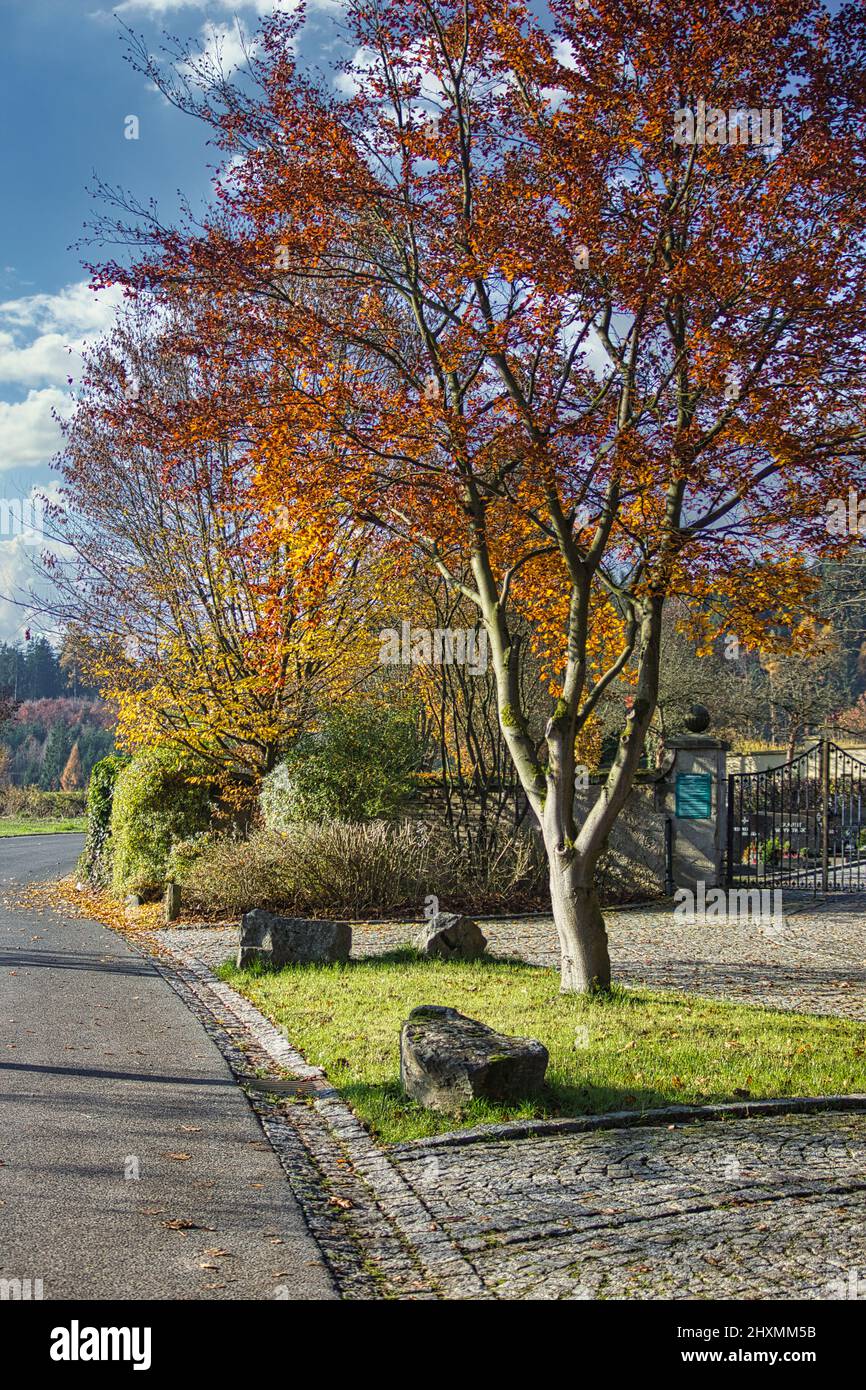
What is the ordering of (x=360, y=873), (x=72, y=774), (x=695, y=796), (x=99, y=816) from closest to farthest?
(x=360, y=873) → (x=695, y=796) → (x=99, y=816) → (x=72, y=774)

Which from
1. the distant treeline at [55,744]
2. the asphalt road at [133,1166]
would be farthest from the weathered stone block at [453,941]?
the distant treeline at [55,744]

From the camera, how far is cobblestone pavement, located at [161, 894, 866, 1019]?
1028 cm

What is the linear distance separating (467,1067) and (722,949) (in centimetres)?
721

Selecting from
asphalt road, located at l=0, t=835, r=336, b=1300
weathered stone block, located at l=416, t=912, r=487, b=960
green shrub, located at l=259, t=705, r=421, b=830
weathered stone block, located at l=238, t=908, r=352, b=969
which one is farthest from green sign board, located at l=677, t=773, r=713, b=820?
asphalt road, located at l=0, t=835, r=336, b=1300

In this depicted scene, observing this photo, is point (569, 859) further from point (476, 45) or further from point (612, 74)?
point (476, 45)

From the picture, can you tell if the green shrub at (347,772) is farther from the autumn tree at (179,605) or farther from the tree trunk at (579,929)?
the tree trunk at (579,929)

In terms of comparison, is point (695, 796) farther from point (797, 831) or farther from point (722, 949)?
point (797, 831)

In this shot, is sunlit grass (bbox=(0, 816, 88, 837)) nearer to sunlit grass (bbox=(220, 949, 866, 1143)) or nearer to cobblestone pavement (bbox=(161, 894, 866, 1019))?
cobblestone pavement (bbox=(161, 894, 866, 1019))

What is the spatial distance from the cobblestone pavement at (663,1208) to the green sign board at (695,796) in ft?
34.6

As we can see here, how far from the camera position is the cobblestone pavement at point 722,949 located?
1028cm

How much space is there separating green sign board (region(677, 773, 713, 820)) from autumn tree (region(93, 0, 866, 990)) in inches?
243

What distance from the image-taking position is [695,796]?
54.5 ft

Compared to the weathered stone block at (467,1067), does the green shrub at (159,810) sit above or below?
above

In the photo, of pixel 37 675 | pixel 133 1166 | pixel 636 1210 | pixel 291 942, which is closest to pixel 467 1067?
pixel 636 1210
